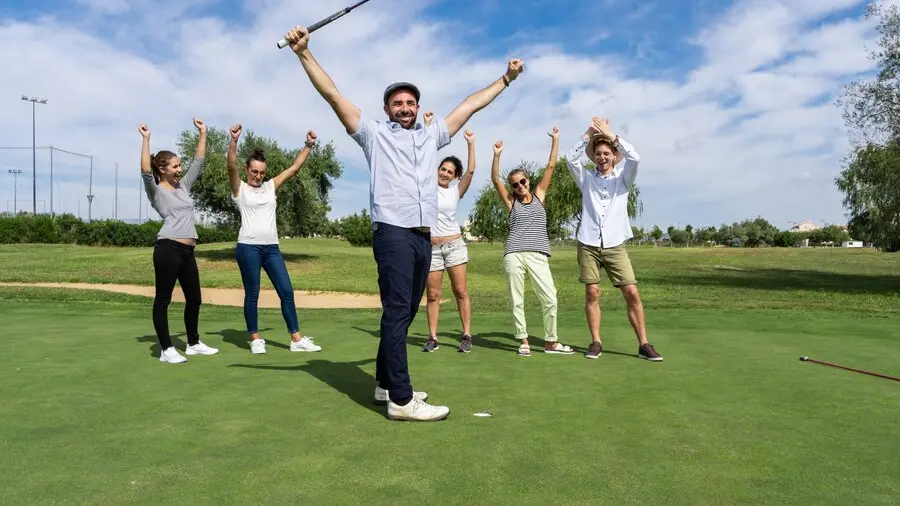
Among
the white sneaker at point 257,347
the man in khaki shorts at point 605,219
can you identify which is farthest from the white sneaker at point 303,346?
the man in khaki shorts at point 605,219

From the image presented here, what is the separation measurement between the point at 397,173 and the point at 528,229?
3.09 meters

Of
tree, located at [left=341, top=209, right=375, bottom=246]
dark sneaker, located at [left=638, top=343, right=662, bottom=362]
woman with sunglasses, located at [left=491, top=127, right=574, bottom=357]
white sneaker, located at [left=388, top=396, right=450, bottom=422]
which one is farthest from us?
tree, located at [left=341, top=209, right=375, bottom=246]

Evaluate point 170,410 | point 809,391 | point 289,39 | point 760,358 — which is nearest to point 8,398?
point 170,410

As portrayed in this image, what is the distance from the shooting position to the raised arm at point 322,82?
12.9 feet

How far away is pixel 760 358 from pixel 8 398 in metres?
6.04

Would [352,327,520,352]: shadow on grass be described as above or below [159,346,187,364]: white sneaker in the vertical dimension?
below

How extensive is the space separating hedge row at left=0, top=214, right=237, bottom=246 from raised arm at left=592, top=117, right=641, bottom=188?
47858 millimetres

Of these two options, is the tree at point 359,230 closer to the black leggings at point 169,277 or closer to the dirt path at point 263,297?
the dirt path at point 263,297

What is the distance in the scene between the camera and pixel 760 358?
20.2ft

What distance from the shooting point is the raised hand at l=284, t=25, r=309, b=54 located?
393cm

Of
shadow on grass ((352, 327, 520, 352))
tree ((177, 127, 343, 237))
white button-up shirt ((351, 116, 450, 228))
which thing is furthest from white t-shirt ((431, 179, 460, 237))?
tree ((177, 127, 343, 237))

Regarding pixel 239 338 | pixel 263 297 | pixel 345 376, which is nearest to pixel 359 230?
pixel 263 297

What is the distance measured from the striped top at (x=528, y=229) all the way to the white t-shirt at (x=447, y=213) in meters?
0.60

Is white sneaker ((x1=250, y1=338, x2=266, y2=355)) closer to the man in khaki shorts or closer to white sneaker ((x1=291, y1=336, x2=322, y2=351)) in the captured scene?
white sneaker ((x1=291, y1=336, x2=322, y2=351))
